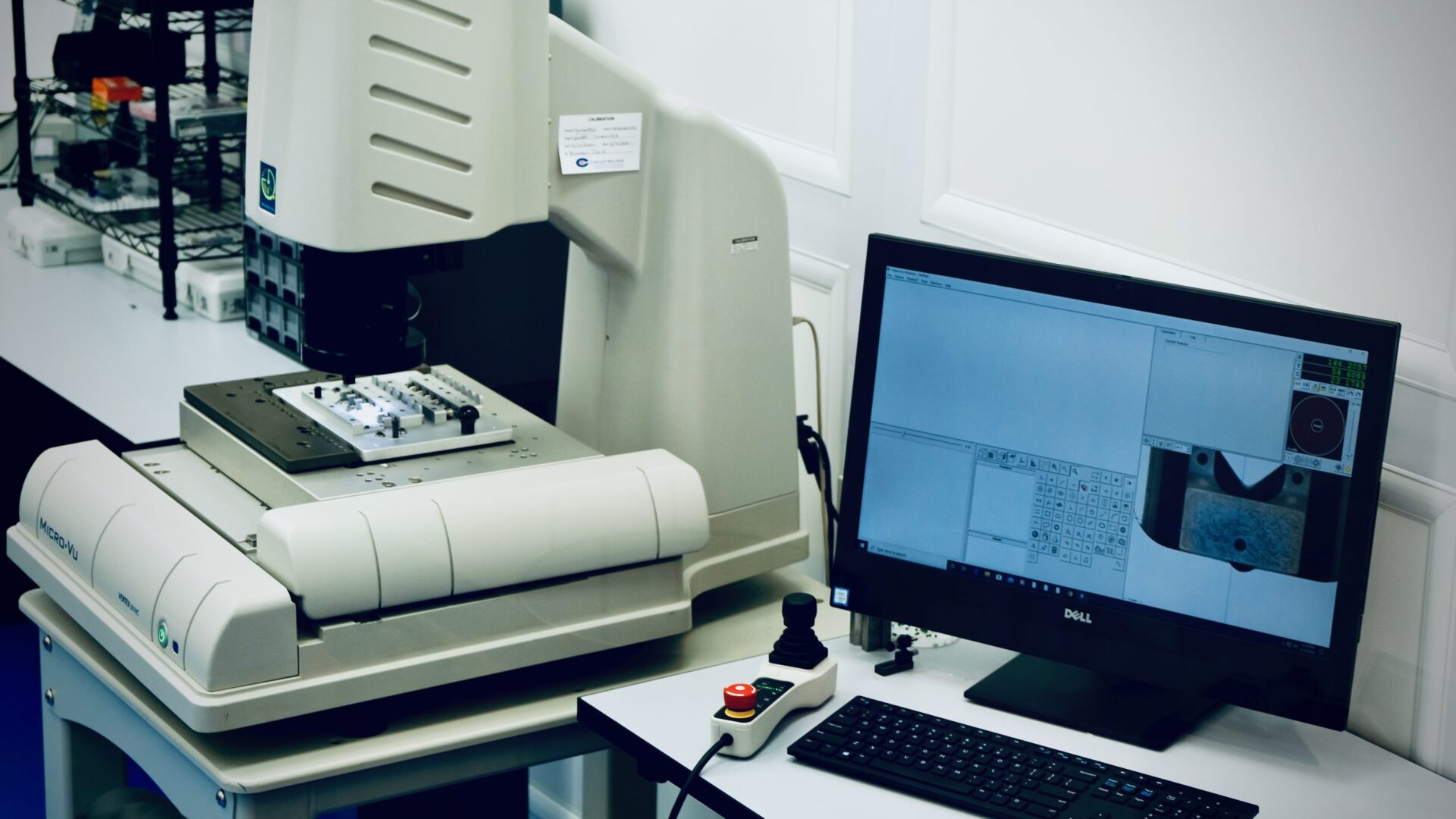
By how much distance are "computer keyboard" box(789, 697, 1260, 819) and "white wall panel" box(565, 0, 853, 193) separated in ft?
2.92

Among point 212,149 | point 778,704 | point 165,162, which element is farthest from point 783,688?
point 212,149

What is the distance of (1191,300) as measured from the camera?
4.68 feet

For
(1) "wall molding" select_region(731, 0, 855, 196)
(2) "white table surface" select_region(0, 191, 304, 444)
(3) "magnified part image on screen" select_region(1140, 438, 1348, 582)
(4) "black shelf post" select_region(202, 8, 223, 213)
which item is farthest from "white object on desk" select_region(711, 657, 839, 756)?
(4) "black shelf post" select_region(202, 8, 223, 213)

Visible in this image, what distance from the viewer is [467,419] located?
1683mm

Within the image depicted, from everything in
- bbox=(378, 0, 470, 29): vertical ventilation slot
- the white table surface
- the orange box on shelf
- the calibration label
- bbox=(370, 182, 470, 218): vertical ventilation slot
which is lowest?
the white table surface

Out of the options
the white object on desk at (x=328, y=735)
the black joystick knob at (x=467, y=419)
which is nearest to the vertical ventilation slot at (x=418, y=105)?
the black joystick knob at (x=467, y=419)

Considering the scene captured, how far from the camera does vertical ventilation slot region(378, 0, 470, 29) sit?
139 cm

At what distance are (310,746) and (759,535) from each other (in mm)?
588

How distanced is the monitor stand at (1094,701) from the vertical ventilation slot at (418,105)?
0.73m

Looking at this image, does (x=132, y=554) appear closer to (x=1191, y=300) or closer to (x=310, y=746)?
(x=310, y=746)

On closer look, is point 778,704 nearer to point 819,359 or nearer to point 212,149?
point 819,359

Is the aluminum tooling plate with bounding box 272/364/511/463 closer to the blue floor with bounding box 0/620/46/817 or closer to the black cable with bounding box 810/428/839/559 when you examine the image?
the black cable with bounding box 810/428/839/559

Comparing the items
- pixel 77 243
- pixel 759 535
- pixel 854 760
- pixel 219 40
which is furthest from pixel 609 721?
pixel 219 40

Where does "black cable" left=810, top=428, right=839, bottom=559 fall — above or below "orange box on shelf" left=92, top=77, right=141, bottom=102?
below
